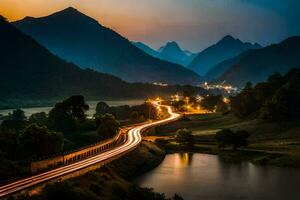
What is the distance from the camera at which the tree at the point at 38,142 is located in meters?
88.2

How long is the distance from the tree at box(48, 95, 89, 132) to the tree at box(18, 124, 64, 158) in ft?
144

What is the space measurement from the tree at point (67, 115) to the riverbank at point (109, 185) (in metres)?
38.3

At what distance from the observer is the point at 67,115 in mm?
140500

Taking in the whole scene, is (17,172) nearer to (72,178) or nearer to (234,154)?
(72,178)

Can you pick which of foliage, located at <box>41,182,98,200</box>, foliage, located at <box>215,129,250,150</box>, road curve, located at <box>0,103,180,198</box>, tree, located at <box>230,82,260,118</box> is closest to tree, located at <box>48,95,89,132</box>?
road curve, located at <box>0,103,180,198</box>

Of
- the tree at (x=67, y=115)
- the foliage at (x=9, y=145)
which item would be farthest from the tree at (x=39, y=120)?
the foliage at (x=9, y=145)

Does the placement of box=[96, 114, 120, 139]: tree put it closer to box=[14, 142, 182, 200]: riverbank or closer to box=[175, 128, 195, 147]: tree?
box=[175, 128, 195, 147]: tree

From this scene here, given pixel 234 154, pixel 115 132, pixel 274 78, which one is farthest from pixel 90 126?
pixel 274 78

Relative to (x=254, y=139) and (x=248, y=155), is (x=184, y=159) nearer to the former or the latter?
(x=248, y=155)

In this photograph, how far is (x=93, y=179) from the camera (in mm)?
68812

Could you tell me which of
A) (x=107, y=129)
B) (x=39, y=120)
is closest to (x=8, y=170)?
(x=107, y=129)

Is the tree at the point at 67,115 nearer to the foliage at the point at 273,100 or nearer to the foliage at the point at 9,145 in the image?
the foliage at the point at 9,145

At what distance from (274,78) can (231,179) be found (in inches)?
4352

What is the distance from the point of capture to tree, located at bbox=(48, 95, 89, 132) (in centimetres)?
13738
